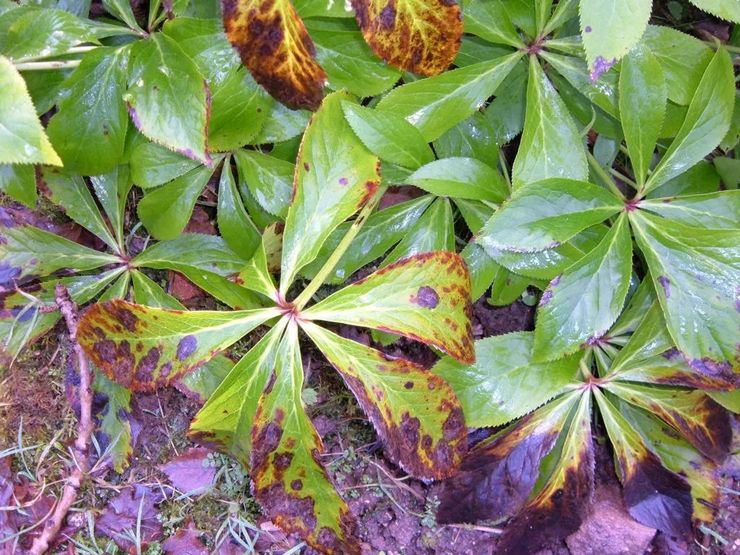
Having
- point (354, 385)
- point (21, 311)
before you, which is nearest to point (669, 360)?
point (354, 385)

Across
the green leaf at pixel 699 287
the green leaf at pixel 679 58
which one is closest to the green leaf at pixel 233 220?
the green leaf at pixel 699 287

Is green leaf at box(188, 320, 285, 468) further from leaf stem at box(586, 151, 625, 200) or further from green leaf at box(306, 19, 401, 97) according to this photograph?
leaf stem at box(586, 151, 625, 200)

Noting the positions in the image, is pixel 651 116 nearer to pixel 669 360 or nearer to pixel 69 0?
pixel 669 360

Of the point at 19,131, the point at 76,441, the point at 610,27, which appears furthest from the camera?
the point at 76,441

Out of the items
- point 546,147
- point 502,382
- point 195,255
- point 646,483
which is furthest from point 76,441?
point 646,483

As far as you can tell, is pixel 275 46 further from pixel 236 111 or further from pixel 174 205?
pixel 174 205

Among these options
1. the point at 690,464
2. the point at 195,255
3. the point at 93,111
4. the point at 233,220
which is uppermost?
the point at 93,111
